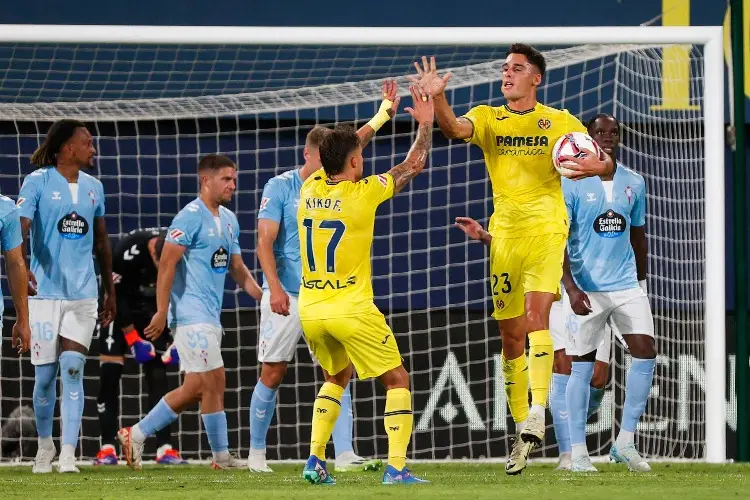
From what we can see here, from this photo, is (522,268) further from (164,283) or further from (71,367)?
(71,367)

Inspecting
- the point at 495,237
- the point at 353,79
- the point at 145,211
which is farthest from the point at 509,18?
the point at 495,237

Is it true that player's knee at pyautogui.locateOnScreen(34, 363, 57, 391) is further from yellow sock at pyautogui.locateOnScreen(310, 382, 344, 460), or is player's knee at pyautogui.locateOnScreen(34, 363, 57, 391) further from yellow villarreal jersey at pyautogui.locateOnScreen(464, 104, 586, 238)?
yellow villarreal jersey at pyautogui.locateOnScreen(464, 104, 586, 238)

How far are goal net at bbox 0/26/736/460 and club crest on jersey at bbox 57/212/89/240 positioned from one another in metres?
2.02

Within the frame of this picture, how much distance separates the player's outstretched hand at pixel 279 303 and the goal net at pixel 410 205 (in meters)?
2.51

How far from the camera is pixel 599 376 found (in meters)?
8.58

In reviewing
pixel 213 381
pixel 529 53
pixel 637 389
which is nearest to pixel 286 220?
pixel 213 381

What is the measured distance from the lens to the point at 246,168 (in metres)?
10.6

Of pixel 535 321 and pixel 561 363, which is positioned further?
pixel 561 363

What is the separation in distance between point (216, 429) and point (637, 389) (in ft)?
8.41

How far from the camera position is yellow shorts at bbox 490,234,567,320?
22.4 ft

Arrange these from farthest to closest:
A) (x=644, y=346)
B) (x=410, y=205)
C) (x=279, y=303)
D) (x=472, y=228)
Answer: (x=410, y=205) < (x=644, y=346) < (x=279, y=303) < (x=472, y=228)

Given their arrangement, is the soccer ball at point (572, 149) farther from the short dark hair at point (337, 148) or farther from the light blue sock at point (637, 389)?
the light blue sock at point (637, 389)

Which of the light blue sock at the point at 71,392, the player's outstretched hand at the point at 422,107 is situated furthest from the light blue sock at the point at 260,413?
the player's outstretched hand at the point at 422,107

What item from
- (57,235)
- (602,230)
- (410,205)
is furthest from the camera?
(410,205)
